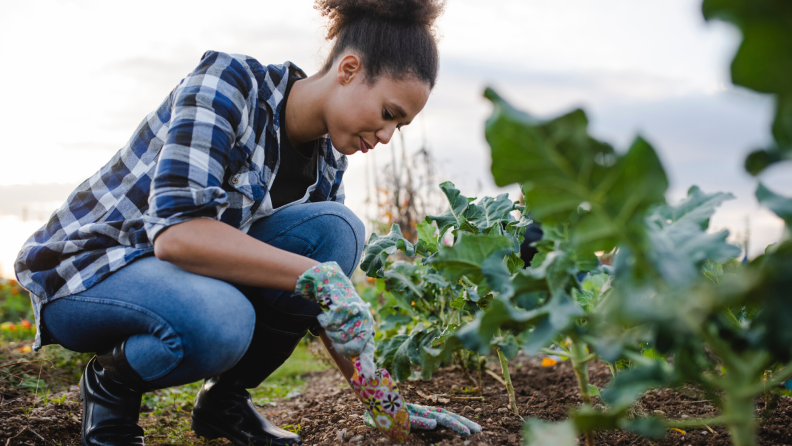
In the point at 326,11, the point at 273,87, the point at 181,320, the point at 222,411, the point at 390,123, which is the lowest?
the point at 222,411

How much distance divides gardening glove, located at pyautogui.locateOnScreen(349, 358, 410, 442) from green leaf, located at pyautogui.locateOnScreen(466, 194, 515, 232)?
52 cm

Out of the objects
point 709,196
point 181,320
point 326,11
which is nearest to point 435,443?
point 181,320

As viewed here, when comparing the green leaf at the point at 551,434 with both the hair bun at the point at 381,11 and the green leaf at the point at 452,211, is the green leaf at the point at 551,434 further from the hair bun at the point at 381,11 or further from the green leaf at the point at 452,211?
the hair bun at the point at 381,11

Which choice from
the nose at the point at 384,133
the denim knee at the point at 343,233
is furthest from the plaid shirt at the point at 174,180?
the nose at the point at 384,133

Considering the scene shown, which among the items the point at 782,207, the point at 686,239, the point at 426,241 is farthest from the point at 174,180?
the point at 782,207

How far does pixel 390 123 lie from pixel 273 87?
432mm

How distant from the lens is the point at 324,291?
1367 millimetres

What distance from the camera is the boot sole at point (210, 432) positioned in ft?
5.76

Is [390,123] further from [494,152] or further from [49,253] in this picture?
[49,253]

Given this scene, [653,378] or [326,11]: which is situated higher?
[326,11]

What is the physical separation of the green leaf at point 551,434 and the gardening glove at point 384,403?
0.69 m

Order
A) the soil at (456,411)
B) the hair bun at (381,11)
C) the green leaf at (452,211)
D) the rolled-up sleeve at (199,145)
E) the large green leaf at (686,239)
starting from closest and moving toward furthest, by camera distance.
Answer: the large green leaf at (686,239) < the rolled-up sleeve at (199,145) < the soil at (456,411) < the green leaf at (452,211) < the hair bun at (381,11)

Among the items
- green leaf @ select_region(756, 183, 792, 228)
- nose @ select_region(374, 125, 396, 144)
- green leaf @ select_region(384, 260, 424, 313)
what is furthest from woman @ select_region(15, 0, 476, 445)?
green leaf @ select_region(756, 183, 792, 228)

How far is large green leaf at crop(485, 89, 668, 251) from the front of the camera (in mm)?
668
